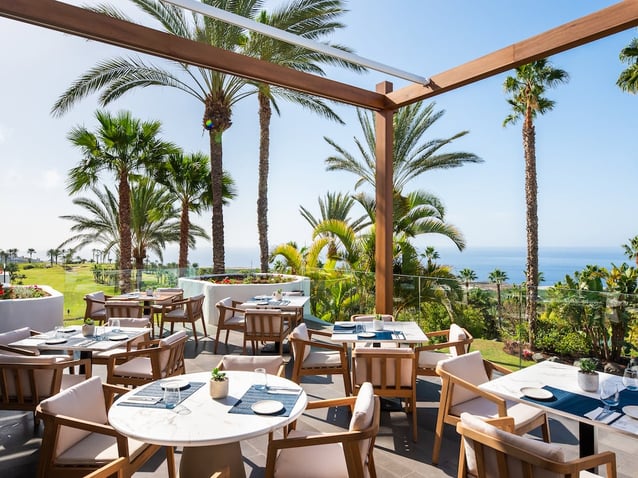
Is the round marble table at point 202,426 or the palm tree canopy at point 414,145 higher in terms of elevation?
the palm tree canopy at point 414,145

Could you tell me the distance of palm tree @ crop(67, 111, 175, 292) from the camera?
12.4m

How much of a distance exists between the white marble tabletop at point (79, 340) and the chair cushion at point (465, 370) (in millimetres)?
3118

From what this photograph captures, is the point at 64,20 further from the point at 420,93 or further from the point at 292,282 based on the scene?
the point at 292,282

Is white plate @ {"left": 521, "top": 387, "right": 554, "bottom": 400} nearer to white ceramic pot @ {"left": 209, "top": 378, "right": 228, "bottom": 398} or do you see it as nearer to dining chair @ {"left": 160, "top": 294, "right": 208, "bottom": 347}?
white ceramic pot @ {"left": 209, "top": 378, "right": 228, "bottom": 398}

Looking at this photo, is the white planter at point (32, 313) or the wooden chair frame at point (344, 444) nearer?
the wooden chair frame at point (344, 444)

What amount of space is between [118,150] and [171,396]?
1201cm

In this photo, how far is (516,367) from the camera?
533 centimetres

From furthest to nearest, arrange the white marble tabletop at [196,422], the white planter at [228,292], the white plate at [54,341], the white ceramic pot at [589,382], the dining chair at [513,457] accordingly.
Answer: the white planter at [228,292]
the white plate at [54,341]
the white ceramic pot at [589,382]
the white marble tabletop at [196,422]
the dining chair at [513,457]

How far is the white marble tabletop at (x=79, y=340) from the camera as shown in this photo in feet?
13.0

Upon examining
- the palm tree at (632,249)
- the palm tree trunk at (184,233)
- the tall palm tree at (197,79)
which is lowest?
the palm tree at (632,249)

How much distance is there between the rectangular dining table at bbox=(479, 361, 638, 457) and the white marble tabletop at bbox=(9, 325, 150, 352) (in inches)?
137

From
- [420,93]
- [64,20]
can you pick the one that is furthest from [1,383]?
[420,93]

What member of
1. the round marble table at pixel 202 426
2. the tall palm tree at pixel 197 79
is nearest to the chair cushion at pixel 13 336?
the round marble table at pixel 202 426

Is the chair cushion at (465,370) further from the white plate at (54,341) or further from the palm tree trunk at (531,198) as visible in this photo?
the palm tree trunk at (531,198)
